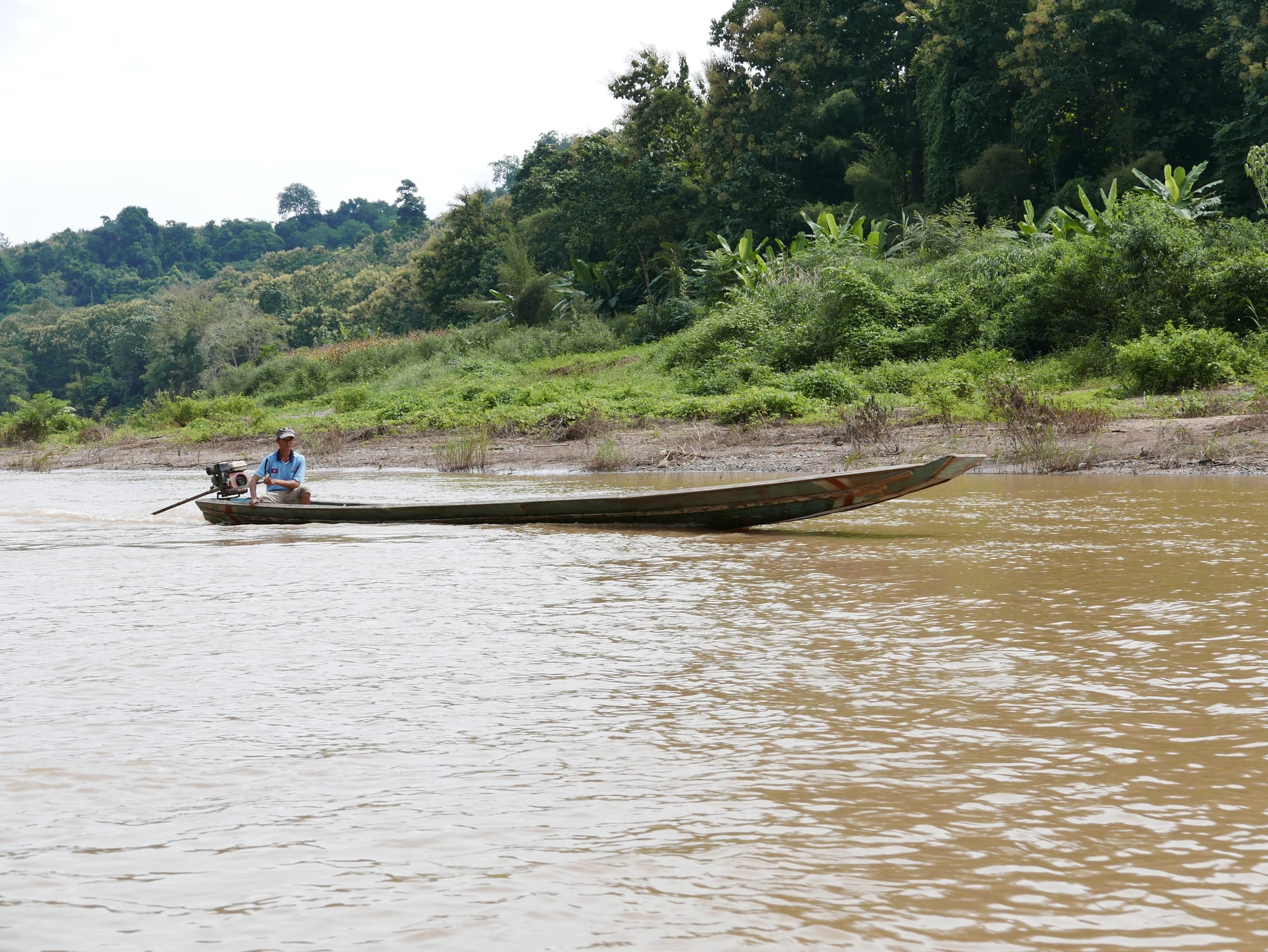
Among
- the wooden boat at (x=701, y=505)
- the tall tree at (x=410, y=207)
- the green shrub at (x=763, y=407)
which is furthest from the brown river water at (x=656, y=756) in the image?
the tall tree at (x=410, y=207)

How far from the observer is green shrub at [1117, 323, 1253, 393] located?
47.4 ft

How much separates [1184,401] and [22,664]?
41.9 ft

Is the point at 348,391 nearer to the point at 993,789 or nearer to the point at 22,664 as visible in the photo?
the point at 22,664

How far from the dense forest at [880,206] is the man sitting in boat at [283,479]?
9872 millimetres

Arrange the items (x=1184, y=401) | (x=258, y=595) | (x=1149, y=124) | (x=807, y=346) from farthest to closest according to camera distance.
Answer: (x=1149, y=124)
(x=807, y=346)
(x=1184, y=401)
(x=258, y=595)

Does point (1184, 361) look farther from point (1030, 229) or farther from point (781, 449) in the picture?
point (1030, 229)

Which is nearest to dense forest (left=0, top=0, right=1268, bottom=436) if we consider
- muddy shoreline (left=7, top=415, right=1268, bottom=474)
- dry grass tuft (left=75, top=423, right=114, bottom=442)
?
muddy shoreline (left=7, top=415, right=1268, bottom=474)

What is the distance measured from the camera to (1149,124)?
27188 millimetres

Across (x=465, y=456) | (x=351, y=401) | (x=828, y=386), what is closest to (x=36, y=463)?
(x=351, y=401)

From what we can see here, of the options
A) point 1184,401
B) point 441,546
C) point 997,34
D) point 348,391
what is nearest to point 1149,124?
point 997,34

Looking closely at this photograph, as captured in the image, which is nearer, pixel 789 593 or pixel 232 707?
pixel 232 707

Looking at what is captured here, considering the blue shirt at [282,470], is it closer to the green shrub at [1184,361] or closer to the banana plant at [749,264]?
the green shrub at [1184,361]

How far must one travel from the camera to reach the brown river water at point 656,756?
2.53m

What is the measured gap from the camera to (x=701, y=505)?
339 inches
